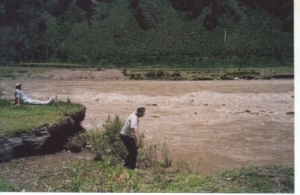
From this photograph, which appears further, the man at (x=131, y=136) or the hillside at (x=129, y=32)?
the hillside at (x=129, y=32)

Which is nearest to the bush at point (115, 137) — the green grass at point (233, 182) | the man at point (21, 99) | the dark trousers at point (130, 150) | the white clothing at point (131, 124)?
the dark trousers at point (130, 150)

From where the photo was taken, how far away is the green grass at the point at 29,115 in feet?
14.8

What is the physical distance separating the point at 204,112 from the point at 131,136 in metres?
1.56

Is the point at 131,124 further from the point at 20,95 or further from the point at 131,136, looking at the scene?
the point at 20,95

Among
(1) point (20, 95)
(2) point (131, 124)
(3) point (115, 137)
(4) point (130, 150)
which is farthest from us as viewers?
(1) point (20, 95)

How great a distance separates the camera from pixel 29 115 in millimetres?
4965

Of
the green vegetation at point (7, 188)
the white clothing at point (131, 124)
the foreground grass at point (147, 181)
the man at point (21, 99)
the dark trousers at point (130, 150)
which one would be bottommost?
the green vegetation at point (7, 188)

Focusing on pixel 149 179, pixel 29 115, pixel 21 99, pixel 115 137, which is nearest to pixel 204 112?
pixel 115 137

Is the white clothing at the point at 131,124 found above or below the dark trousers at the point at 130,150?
above

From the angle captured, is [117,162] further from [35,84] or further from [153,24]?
[153,24]

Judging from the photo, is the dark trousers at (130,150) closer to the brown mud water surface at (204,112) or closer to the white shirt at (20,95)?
the brown mud water surface at (204,112)

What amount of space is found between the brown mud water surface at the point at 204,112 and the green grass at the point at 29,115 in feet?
0.67

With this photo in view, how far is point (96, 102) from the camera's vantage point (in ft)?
18.8

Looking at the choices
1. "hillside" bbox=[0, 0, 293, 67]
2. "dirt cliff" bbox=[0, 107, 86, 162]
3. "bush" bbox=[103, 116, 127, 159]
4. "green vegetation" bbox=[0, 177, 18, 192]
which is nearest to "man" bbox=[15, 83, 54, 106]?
"dirt cliff" bbox=[0, 107, 86, 162]
